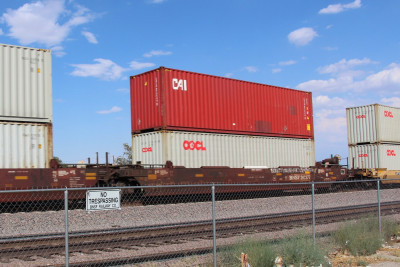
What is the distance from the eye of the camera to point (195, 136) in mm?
18453

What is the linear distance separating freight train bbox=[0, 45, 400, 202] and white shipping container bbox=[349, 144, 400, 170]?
4.30 metres

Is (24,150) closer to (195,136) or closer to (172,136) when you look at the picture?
(172,136)

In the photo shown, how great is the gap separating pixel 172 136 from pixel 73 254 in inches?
406

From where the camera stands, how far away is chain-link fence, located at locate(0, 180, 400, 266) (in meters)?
7.16

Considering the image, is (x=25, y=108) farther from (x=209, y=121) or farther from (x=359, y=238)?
(x=359, y=238)

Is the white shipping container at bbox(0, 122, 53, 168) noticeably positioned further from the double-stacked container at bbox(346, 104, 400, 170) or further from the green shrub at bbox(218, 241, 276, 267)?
the double-stacked container at bbox(346, 104, 400, 170)

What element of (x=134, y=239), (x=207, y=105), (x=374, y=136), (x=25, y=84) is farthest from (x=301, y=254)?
(x=374, y=136)

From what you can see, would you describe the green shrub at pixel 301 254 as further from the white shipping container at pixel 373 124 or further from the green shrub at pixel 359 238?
Result: the white shipping container at pixel 373 124

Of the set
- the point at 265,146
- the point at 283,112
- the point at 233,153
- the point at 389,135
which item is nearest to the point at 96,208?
the point at 233,153

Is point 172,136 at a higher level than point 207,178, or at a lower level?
higher

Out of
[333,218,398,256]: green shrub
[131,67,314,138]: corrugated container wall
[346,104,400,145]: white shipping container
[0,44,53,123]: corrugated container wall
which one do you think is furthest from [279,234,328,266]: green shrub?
[346,104,400,145]: white shipping container

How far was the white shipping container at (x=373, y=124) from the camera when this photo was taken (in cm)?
2906

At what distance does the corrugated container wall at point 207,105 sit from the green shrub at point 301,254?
1102cm

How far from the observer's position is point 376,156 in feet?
94.2
